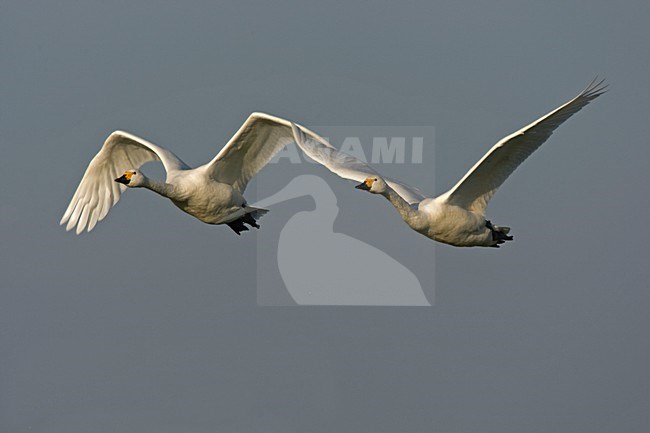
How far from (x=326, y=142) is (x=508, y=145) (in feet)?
10.4

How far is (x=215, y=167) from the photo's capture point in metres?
24.4

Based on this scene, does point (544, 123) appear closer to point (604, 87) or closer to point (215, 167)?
point (604, 87)

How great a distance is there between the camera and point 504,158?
22.7 m

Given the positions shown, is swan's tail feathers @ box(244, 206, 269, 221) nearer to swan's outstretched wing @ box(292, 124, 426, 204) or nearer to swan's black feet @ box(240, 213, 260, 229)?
swan's black feet @ box(240, 213, 260, 229)

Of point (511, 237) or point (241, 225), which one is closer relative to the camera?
point (511, 237)

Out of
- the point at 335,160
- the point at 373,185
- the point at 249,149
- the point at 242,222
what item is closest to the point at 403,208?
the point at 373,185

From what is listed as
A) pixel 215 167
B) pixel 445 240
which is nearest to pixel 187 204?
pixel 215 167

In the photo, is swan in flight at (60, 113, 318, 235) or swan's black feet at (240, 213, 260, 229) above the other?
swan in flight at (60, 113, 318, 235)

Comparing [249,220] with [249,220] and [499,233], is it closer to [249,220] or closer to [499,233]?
[249,220]

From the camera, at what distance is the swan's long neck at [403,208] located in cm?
2231

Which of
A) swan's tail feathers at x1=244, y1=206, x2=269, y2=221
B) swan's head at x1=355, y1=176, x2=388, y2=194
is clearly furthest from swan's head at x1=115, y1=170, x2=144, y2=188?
swan's head at x1=355, y1=176, x2=388, y2=194

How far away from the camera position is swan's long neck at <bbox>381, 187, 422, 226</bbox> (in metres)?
22.3

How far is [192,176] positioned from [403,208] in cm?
400

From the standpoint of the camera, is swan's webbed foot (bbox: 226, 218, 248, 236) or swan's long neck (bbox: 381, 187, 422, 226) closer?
swan's long neck (bbox: 381, 187, 422, 226)
